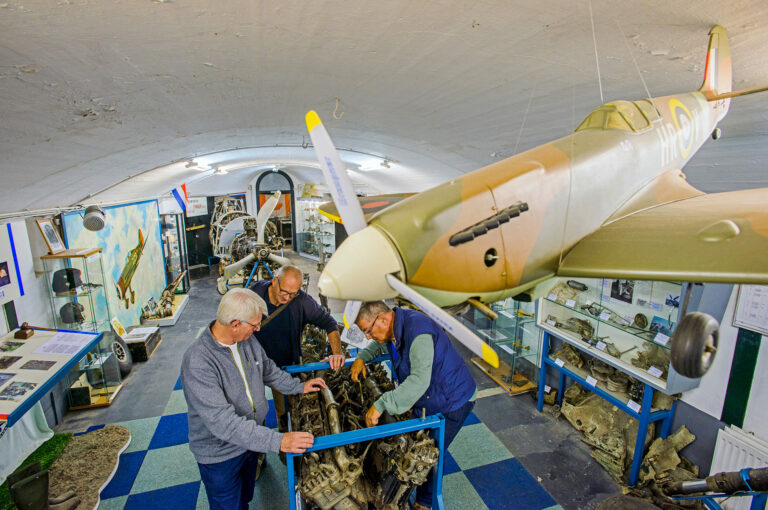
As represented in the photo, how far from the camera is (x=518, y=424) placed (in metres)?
4.39

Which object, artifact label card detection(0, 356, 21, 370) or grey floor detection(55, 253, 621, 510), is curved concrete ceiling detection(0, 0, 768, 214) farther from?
grey floor detection(55, 253, 621, 510)

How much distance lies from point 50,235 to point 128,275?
249 centimetres

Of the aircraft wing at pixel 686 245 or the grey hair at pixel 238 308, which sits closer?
the aircraft wing at pixel 686 245

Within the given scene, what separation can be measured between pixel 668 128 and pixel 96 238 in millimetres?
7819

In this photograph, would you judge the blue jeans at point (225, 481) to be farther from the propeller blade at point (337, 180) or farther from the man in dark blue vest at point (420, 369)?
the propeller blade at point (337, 180)

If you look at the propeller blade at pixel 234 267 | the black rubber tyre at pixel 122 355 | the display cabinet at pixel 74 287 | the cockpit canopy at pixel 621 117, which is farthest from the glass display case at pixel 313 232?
the cockpit canopy at pixel 621 117

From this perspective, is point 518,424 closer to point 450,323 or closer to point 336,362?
point 336,362

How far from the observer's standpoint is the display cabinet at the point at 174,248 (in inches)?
380

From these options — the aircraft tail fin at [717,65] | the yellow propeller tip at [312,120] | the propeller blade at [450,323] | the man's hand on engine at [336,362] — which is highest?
the aircraft tail fin at [717,65]

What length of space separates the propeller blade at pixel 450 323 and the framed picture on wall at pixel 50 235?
5514 millimetres

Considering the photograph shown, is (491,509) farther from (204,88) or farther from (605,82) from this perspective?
(204,88)

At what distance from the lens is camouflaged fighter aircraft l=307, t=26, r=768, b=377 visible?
55.5 inches

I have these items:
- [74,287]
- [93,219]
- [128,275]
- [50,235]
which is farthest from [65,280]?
[128,275]

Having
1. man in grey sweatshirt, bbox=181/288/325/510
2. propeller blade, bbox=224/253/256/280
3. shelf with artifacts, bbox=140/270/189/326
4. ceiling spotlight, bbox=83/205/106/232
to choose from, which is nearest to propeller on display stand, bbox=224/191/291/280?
propeller blade, bbox=224/253/256/280
